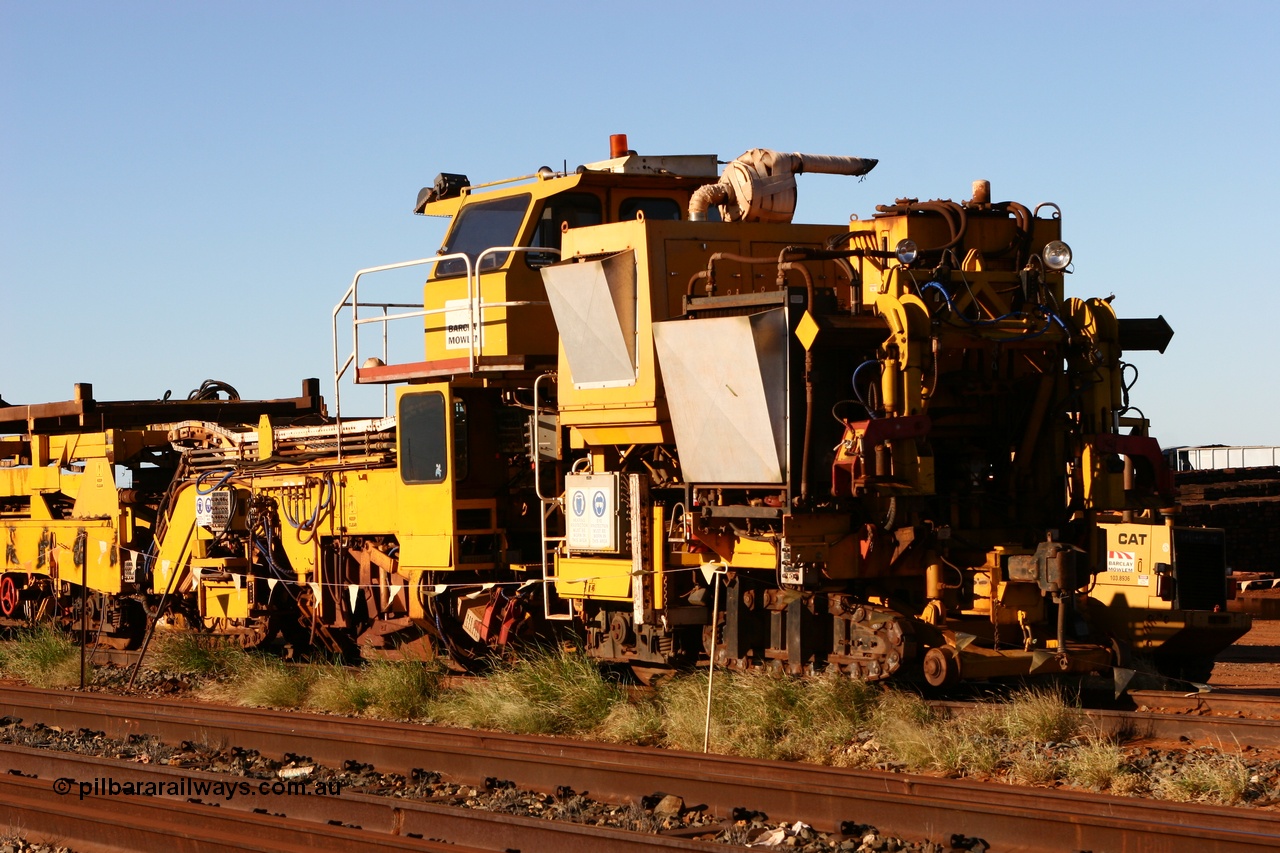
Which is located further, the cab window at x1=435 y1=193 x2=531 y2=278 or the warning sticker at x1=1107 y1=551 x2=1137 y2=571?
the cab window at x1=435 y1=193 x2=531 y2=278

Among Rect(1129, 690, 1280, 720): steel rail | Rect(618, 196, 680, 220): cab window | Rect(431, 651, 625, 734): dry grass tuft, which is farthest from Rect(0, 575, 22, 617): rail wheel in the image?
Rect(1129, 690, 1280, 720): steel rail

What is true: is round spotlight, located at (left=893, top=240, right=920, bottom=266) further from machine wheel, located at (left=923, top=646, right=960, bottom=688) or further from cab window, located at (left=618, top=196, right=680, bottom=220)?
cab window, located at (left=618, top=196, right=680, bottom=220)

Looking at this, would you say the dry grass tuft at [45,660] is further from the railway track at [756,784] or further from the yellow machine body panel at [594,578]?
the yellow machine body panel at [594,578]

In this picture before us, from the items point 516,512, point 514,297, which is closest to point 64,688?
point 516,512

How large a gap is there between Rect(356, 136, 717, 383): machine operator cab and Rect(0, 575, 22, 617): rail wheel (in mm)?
7818

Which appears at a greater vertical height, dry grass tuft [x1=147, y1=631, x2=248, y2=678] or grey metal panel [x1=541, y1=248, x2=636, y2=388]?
grey metal panel [x1=541, y1=248, x2=636, y2=388]

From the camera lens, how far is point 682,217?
48.7 ft

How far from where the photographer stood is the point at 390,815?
28.7 ft

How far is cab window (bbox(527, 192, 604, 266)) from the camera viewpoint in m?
14.1

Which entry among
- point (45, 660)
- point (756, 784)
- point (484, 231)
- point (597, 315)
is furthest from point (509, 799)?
point (45, 660)

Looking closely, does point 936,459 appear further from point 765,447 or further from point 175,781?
point 175,781

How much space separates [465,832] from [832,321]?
4.29 m

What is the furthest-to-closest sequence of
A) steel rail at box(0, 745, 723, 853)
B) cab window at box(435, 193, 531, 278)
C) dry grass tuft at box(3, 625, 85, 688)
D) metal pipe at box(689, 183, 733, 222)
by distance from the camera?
dry grass tuft at box(3, 625, 85, 688), cab window at box(435, 193, 531, 278), metal pipe at box(689, 183, 733, 222), steel rail at box(0, 745, 723, 853)

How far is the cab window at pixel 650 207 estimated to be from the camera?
47.7 ft
